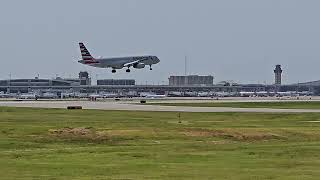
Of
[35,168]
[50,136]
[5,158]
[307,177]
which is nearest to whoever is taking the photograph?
[307,177]

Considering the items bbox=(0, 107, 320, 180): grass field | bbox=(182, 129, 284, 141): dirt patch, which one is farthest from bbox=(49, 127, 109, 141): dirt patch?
bbox=(182, 129, 284, 141): dirt patch

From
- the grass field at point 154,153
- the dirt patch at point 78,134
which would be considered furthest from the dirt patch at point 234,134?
the dirt patch at point 78,134

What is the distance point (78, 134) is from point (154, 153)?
59.6ft

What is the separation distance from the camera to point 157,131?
72.1 m

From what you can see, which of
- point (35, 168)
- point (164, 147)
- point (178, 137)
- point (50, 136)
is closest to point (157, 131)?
point (178, 137)

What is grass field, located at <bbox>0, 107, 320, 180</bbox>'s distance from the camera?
38.6m

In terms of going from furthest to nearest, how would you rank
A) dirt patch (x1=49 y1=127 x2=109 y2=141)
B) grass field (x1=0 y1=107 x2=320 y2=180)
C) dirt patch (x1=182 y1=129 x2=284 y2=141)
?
1. dirt patch (x1=182 y1=129 x2=284 y2=141)
2. dirt patch (x1=49 y1=127 x2=109 y2=141)
3. grass field (x1=0 y1=107 x2=320 y2=180)

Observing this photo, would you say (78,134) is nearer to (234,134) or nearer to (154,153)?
(234,134)

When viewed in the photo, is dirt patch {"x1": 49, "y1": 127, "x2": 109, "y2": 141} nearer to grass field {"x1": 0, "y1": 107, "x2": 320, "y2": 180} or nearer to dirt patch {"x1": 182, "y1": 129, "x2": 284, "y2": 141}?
grass field {"x1": 0, "y1": 107, "x2": 320, "y2": 180}

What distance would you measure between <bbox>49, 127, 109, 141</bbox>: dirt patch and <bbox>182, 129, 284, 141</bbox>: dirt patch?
786cm

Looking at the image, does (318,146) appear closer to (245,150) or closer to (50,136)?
(245,150)

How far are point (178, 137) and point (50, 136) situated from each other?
34.1 ft

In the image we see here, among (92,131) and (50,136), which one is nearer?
(50,136)

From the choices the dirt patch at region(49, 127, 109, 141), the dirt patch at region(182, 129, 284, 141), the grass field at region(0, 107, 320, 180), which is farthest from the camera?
the dirt patch at region(182, 129, 284, 141)
